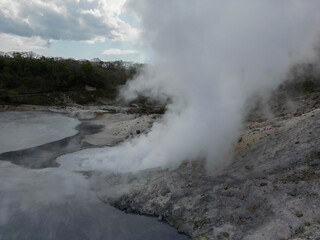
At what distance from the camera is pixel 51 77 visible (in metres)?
54.3

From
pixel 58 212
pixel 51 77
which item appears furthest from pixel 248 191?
pixel 51 77

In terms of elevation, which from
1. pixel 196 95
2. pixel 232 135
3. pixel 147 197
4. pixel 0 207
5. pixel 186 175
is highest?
pixel 196 95

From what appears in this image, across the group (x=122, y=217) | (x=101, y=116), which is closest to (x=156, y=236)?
(x=122, y=217)

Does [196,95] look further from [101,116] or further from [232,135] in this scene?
[101,116]

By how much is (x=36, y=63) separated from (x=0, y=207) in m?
49.2

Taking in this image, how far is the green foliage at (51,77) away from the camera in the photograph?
5084 centimetres

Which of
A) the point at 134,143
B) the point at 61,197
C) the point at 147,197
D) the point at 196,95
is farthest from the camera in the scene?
the point at 134,143

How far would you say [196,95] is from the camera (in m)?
14.3

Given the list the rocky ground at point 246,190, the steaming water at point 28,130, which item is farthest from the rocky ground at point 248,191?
the steaming water at point 28,130

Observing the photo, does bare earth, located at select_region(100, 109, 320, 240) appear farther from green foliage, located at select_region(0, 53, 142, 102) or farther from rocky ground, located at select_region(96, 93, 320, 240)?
green foliage, located at select_region(0, 53, 142, 102)

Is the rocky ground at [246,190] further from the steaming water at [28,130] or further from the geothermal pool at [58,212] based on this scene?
the steaming water at [28,130]

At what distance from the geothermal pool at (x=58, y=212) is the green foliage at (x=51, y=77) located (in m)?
37.3

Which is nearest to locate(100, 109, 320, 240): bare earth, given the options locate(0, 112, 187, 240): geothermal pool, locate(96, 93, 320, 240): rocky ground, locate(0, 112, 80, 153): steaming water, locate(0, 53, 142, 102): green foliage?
locate(96, 93, 320, 240): rocky ground

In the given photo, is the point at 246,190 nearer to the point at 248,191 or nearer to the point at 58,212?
the point at 248,191
